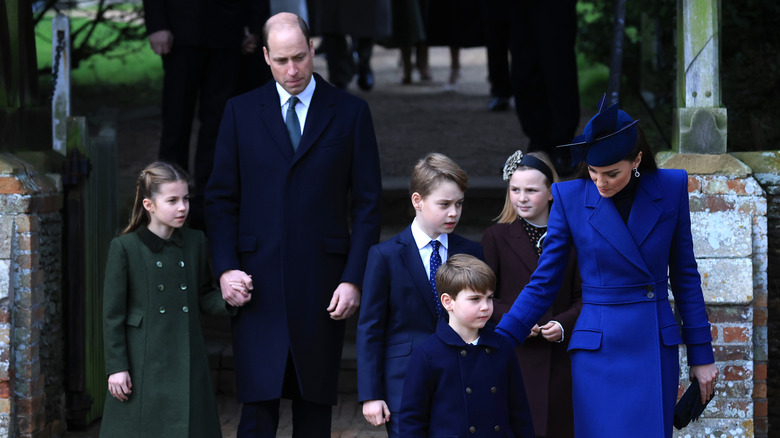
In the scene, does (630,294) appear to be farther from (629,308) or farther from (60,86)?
(60,86)

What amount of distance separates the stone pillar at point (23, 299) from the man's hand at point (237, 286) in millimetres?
1289

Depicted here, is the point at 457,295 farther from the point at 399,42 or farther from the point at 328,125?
the point at 399,42

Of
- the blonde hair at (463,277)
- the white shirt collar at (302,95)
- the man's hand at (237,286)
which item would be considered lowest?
the man's hand at (237,286)

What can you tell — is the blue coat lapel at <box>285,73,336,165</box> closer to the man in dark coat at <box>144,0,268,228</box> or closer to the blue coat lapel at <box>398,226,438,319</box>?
the blue coat lapel at <box>398,226,438,319</box>

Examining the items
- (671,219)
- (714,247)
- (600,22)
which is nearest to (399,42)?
(600,22)

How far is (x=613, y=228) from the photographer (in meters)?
3.54

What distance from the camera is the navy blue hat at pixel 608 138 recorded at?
11.2 feet

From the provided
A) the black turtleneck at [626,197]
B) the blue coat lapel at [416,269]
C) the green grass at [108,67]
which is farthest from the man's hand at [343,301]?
the green grass at [108,67]

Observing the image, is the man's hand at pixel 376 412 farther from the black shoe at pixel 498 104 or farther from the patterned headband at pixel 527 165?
the black shoe at pixel 498 104

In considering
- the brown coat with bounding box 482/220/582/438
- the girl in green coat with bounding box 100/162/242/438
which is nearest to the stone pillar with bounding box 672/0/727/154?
the brown coat with bounding box 482/220/582/438

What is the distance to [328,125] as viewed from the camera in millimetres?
4184

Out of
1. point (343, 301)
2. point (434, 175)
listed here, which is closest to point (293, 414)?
point (343, 301)

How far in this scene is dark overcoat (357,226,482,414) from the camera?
3684 millimetres

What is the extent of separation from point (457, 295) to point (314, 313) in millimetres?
889
